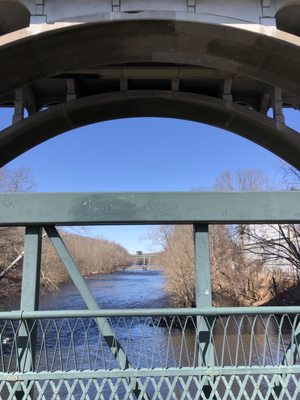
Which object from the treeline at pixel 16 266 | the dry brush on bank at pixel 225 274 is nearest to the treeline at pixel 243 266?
the dry brush on bank at pixel 225 274

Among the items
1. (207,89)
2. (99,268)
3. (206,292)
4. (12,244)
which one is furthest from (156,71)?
(99,268)

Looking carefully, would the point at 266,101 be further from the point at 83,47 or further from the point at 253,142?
the point at 83,47

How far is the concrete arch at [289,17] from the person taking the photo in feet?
37.4

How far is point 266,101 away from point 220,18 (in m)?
6.86

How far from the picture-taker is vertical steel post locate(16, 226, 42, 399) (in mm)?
2311

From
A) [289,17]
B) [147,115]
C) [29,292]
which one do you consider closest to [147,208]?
[29,292]

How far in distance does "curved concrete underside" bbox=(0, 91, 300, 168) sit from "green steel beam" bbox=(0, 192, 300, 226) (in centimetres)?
1375

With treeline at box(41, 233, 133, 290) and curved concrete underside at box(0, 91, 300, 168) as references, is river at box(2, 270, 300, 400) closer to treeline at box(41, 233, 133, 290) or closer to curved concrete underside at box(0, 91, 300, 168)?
treeline at box(41, 233, 133, 290)

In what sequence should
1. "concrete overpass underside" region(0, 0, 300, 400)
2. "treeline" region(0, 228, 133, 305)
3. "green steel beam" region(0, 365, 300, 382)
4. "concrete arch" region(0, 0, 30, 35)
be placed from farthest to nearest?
"treeline" region(0, 228, 133, 305) < "concrete arch" region(0, 0, 30, 35) < "concrete overpass underside" region(0, 0, 300, 400) < "green steel beam" region(0, 365, 300, 382)

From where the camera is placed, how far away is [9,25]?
40.7 ft

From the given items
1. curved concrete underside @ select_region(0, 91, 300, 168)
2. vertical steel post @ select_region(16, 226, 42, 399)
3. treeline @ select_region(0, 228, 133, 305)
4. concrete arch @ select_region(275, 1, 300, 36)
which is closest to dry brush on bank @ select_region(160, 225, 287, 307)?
treeline @ select_region(0, 228, 133, 305)

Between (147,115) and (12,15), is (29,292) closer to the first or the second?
(12,15)

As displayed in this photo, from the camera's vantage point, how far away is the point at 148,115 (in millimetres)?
17641

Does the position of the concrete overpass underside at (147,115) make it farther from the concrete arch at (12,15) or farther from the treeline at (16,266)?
the treeline at (16,266)
